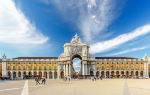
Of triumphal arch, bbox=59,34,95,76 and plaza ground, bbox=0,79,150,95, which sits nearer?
plaza ground, bbox=0,79,150,95

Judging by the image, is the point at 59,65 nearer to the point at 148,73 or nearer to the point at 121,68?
the point at 121,68

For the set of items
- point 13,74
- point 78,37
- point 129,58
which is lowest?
point 13,74

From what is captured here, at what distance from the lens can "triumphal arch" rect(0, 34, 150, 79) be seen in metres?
125

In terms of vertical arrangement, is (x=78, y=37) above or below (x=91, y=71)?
above

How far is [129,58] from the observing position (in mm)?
139500

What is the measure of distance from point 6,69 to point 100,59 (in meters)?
49.3

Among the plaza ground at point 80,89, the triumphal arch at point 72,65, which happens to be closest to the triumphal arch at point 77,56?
the triumphal arch at point 72,65

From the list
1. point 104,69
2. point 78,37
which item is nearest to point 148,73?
point 104,69

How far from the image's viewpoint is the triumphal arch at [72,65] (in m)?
125

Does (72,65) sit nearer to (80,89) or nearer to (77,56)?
(77,56)

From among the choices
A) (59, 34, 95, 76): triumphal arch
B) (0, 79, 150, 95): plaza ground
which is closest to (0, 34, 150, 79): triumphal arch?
(59, 34, 95, 76): triumphal arch

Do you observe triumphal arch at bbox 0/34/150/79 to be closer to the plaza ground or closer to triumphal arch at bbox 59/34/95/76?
triumphal arch at bbox 59/34/95/76

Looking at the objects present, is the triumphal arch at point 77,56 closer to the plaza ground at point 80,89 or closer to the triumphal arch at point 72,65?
the triumphal arch at point 72,65

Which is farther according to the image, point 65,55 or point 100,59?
point 100,59
